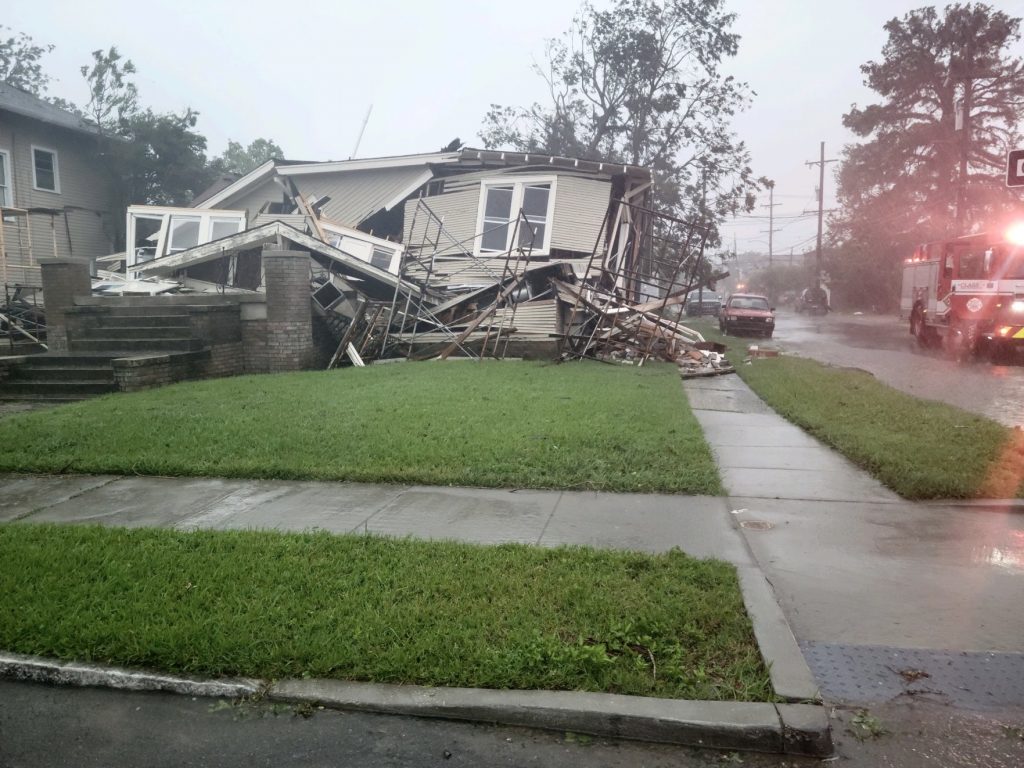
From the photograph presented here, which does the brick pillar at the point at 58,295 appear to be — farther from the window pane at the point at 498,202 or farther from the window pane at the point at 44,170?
the window pane at the point at 44,170

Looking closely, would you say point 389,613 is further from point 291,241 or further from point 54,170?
point 54,170

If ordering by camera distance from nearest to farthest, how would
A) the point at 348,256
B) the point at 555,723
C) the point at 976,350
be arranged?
the point at 555,723
the point at 348,256
the point at 976,350

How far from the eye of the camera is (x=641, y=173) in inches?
823

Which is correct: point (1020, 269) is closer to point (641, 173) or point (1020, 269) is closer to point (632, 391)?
point (641, 173)

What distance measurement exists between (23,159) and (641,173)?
19.7m

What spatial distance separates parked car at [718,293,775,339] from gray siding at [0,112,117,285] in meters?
21.4

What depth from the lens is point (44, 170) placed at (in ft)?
87.2

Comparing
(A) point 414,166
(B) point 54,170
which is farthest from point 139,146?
(A) point 414,166

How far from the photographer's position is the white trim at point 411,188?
21.2 metres

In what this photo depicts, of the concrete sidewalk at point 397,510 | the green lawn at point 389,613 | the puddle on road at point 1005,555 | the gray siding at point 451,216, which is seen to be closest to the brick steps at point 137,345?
the concrete sidewalk at point 397,510

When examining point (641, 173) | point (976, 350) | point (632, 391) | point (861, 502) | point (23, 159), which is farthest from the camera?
point (23, 159)

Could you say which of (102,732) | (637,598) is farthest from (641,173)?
(102,732)

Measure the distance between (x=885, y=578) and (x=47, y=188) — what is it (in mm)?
29223

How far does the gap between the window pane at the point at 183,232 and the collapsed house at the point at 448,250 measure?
0.03 metres
